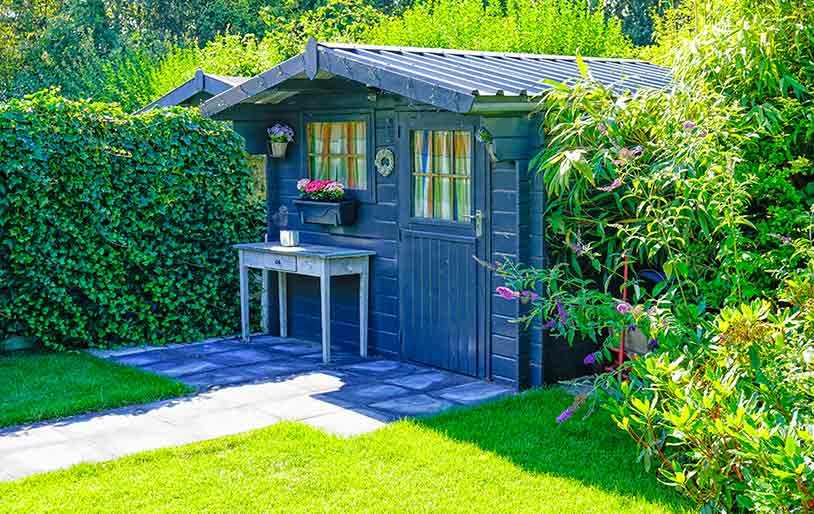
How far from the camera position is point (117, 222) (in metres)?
8.00

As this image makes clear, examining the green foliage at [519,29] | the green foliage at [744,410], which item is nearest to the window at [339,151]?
the green foliage at [744,410]

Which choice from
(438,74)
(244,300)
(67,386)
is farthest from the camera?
(244,300)

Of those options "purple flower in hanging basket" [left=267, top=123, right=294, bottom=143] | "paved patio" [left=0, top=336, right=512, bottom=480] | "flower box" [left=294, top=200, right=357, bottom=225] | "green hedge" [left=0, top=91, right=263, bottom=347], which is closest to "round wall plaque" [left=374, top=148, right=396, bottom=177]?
"flower box" [left=294, top=200, right=357, bottom=225]

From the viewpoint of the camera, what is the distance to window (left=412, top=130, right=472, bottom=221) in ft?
23.1

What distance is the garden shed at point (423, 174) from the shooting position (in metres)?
6.61

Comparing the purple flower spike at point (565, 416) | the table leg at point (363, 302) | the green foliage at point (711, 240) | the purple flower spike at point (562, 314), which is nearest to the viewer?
the green foliage at point (711, 240)

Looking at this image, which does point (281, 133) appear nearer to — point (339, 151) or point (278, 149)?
point (278, 149)

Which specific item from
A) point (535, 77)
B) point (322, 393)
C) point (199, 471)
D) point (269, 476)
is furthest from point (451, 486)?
point (535, 77)

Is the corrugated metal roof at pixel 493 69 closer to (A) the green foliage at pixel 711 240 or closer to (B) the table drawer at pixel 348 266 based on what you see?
(A) the green foliage at pixel 711 240

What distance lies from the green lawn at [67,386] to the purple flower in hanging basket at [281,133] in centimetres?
232

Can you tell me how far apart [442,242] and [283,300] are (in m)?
2.10

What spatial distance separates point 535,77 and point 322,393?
8.66ft

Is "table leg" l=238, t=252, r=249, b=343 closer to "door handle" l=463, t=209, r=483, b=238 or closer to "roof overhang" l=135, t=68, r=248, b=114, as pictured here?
"roof overhang" l=135, t=68, r=248, b=114

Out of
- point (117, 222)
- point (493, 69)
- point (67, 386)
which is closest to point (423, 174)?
point (493, 69)
